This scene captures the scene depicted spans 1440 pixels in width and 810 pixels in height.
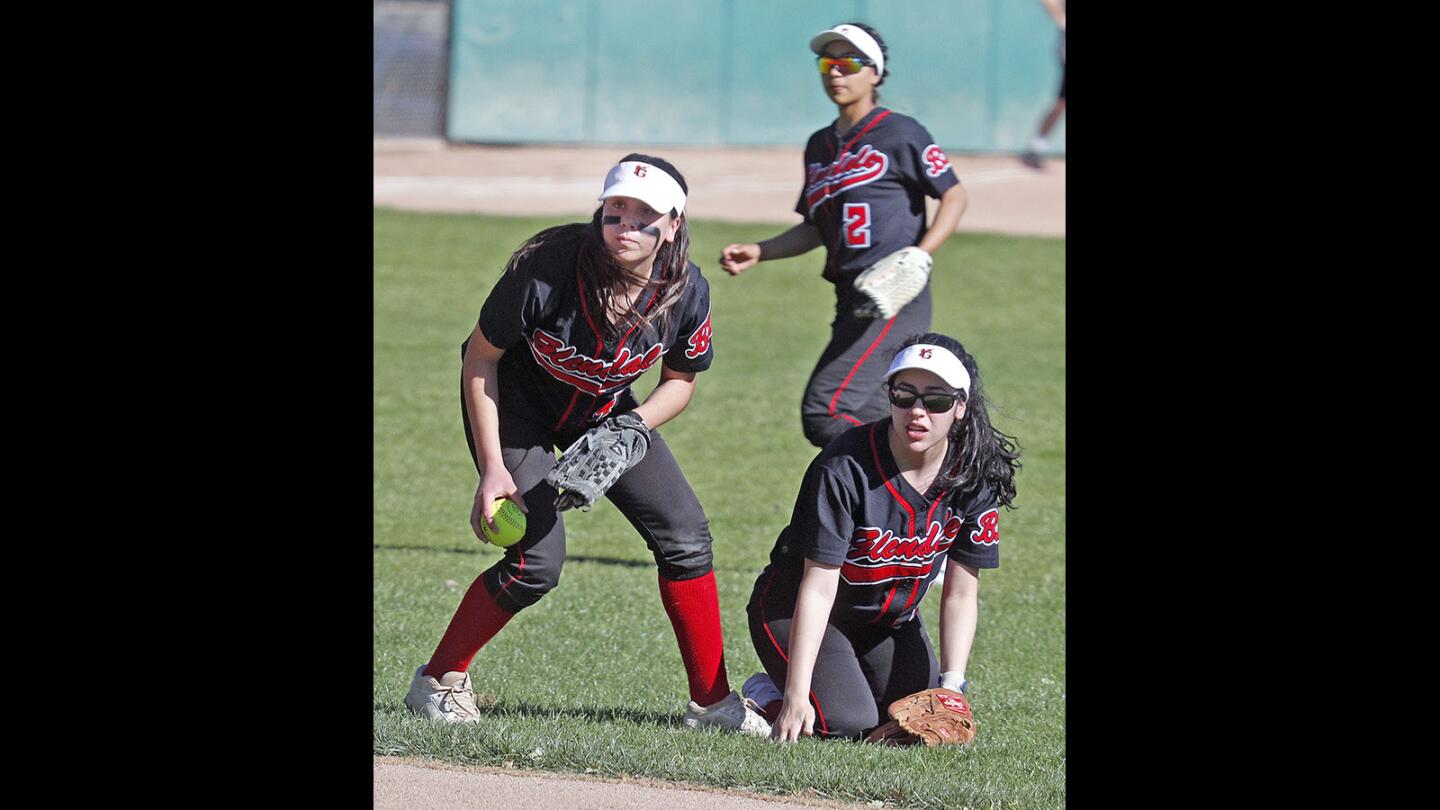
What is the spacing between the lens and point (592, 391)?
4.61 metres

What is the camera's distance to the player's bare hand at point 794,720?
441cm

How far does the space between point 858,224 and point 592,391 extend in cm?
217

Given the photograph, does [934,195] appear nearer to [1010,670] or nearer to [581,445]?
[1010,670]

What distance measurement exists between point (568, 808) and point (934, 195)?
332cm

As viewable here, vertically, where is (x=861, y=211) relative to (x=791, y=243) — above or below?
above

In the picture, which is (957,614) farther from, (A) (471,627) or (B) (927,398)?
(A) (471,627)

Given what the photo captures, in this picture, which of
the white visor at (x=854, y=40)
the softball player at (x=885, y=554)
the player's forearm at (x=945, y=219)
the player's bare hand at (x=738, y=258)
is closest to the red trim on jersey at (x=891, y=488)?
the softball player at (x=885, y=554)

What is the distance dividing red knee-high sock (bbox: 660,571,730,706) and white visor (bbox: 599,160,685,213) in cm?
112

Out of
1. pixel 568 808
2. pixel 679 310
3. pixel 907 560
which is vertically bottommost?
pixel 568 808

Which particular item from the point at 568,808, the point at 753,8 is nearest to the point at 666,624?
the point at 568,808

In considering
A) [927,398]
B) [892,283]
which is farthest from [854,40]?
[927,398]

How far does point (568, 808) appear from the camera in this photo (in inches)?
157

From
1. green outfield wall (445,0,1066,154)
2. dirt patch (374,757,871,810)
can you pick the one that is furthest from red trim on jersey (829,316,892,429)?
green outfield wall (445,0,1066,154)

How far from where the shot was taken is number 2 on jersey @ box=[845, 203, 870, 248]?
6.45 metres
